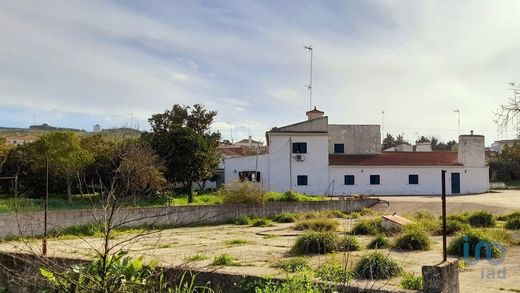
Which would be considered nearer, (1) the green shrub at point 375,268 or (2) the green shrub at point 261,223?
(1) the green shrub at point 375,268

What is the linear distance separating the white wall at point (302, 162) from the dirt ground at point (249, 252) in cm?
1490

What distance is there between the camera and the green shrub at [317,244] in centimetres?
984

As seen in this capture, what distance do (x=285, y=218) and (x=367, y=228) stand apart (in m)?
6.71

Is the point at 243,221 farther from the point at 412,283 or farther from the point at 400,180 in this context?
the point at 400,180

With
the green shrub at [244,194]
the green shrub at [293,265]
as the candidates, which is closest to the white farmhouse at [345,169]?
the green shrub at [244,194]

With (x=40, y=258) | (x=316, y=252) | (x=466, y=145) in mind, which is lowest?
(x=316, y=252)

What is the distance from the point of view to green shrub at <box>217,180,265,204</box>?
21656 millimetres

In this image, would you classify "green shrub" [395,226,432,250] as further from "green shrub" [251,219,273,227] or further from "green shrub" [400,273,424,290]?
"green shrub" [251,219,273,227]

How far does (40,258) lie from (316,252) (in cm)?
642

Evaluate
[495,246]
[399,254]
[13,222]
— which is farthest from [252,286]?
[13,222]

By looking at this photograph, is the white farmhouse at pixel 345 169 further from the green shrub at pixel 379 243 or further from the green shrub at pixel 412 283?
the green shrub at pixel 412 283

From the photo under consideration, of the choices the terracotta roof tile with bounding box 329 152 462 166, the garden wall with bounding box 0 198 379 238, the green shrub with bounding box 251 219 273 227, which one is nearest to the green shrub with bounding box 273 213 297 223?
the green shrub with bounding box 251 219 273 227

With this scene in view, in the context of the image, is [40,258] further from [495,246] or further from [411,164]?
[411,164]

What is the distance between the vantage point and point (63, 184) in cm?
2812
